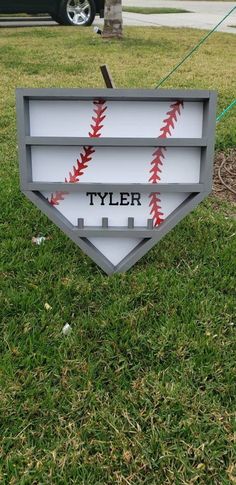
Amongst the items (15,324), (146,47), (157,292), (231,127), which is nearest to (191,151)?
(157,292)

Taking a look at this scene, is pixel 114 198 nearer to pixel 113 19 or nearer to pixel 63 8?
pixel 113 19

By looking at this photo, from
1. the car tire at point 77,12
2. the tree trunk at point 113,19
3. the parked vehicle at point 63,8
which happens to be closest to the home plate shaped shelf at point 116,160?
the tree trunk at point 113,19

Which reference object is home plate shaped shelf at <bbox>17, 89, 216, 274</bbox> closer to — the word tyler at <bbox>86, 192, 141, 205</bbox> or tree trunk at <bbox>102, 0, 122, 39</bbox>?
the word tyler at <bbox>86, 192, 141, 205</bbox>

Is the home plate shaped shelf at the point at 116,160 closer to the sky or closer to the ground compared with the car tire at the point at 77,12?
closer to the ground

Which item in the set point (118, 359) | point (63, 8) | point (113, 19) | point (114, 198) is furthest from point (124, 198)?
point (63, 8)

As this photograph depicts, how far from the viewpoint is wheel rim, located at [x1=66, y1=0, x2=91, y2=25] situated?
11.9 m

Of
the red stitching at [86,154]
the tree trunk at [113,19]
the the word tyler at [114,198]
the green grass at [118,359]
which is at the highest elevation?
the tree trunk at [113,19]

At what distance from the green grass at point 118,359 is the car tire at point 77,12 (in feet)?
31.4

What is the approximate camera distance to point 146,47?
31.4ft

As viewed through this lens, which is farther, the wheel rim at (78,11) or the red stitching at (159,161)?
the wheel rim at (78,11)

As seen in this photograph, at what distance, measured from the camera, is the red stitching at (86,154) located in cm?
231

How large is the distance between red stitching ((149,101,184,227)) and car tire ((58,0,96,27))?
10.4 meters

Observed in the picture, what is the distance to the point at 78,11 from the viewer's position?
12086mm

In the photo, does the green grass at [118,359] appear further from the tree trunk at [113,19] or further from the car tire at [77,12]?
the car tire at [77,12]
